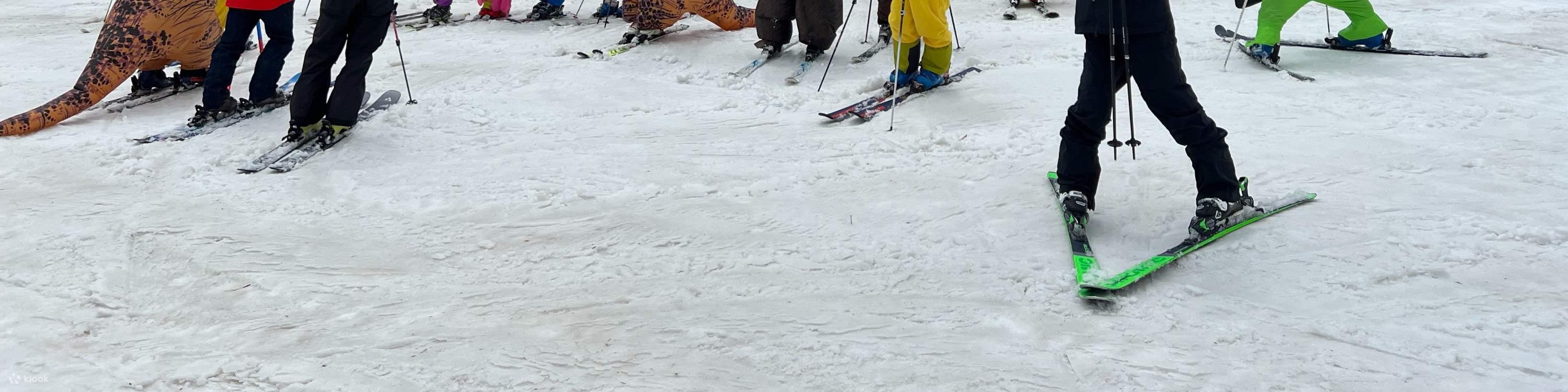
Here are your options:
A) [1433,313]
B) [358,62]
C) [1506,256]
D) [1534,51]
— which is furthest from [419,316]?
[1534,51]

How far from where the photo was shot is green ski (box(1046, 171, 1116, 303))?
114 inches

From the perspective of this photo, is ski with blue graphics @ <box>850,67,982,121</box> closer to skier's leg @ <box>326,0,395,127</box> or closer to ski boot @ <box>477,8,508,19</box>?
skier's leg @ <box>326,0,395,127</box>

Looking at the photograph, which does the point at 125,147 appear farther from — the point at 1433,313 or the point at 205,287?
the point at 1433,313

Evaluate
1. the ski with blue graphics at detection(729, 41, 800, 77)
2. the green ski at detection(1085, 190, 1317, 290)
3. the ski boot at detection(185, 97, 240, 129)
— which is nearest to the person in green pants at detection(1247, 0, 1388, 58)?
the green ski at detection(1085, 190, 1317, 290)

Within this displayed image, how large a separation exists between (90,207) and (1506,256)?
5557mm

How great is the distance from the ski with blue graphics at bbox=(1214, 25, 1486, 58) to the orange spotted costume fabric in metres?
3.45

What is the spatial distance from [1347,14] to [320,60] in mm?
6503

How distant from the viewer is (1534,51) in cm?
619

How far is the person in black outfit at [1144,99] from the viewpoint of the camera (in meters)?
3.18

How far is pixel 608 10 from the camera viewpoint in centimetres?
891

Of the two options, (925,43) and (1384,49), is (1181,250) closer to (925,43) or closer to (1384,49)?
(925,43)

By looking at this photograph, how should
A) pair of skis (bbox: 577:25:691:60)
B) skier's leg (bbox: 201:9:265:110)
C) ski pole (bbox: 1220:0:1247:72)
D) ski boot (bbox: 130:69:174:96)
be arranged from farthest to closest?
pair of skis (bbox: 577:25:691:60) < ski boot (bbox: 130:69:174:96) < ski pole (bbox: 1220:0:1247:72) < skier's leg (bbox: 201:9:265:110)

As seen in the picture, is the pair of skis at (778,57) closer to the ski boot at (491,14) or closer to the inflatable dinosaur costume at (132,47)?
the ski boot at (491,14)

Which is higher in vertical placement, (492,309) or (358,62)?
(358,62)
